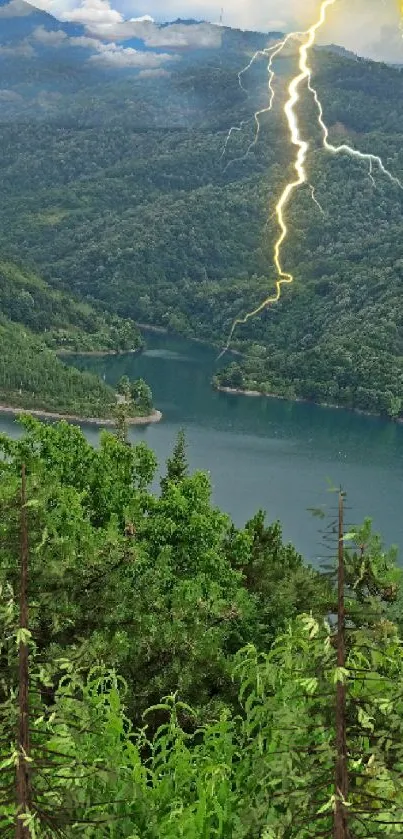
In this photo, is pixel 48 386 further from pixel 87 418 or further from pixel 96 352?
pixel 96 352

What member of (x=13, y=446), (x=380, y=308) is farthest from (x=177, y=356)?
(x=13, y=446)

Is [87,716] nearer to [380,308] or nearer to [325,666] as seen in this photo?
[325,666]

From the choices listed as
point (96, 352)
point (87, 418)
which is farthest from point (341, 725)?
point (96, 352)

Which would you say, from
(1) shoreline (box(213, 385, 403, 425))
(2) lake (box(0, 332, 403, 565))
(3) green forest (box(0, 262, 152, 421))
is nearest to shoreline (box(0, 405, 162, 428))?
(3) green forest (box(0, 262, 152, 421))

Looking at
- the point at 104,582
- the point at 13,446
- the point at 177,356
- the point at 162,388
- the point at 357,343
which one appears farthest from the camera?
the point at 177,356

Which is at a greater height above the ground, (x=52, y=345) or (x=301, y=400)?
(x=301, y=400)

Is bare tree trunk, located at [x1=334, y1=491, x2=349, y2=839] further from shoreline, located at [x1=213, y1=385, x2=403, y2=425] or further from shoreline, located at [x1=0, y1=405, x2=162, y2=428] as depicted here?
shoreline, located at [x1=213, y1=385, x2=403, y2=425]

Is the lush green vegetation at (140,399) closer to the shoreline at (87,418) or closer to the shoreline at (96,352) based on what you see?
the shoreline at (87,418)
